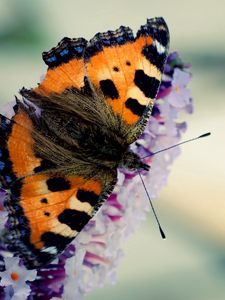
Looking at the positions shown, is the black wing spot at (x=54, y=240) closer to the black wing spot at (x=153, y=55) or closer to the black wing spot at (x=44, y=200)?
the black wing spot at (x=44, y=200)

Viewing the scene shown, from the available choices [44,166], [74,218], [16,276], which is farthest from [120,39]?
[16,276]

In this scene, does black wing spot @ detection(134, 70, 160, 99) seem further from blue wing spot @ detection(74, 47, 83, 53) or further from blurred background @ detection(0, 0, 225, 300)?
blurred background @ detection(0, 0, 225, 300)

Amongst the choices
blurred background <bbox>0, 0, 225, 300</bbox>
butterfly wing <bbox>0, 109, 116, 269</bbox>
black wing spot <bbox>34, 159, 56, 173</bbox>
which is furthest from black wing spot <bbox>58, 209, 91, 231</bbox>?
blurred background <bbox>0, 0, 225, 300</bbox>

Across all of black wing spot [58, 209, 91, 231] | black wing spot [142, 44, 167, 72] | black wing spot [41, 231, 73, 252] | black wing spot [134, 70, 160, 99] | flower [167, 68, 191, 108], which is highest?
flower [167, 68, 191, 108]

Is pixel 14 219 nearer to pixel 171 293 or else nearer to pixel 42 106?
pixel 42 106

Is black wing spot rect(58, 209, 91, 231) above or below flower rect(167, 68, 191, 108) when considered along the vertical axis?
below

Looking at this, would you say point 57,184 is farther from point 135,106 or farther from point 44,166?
point 135,106

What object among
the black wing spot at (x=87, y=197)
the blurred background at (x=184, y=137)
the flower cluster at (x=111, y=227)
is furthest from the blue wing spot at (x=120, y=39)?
the blurred background at (x=184, y=137)

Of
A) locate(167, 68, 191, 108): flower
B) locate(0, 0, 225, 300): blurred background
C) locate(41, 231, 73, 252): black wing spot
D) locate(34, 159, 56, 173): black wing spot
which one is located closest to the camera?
locate(41, 231, 73, 252): black wing spot
